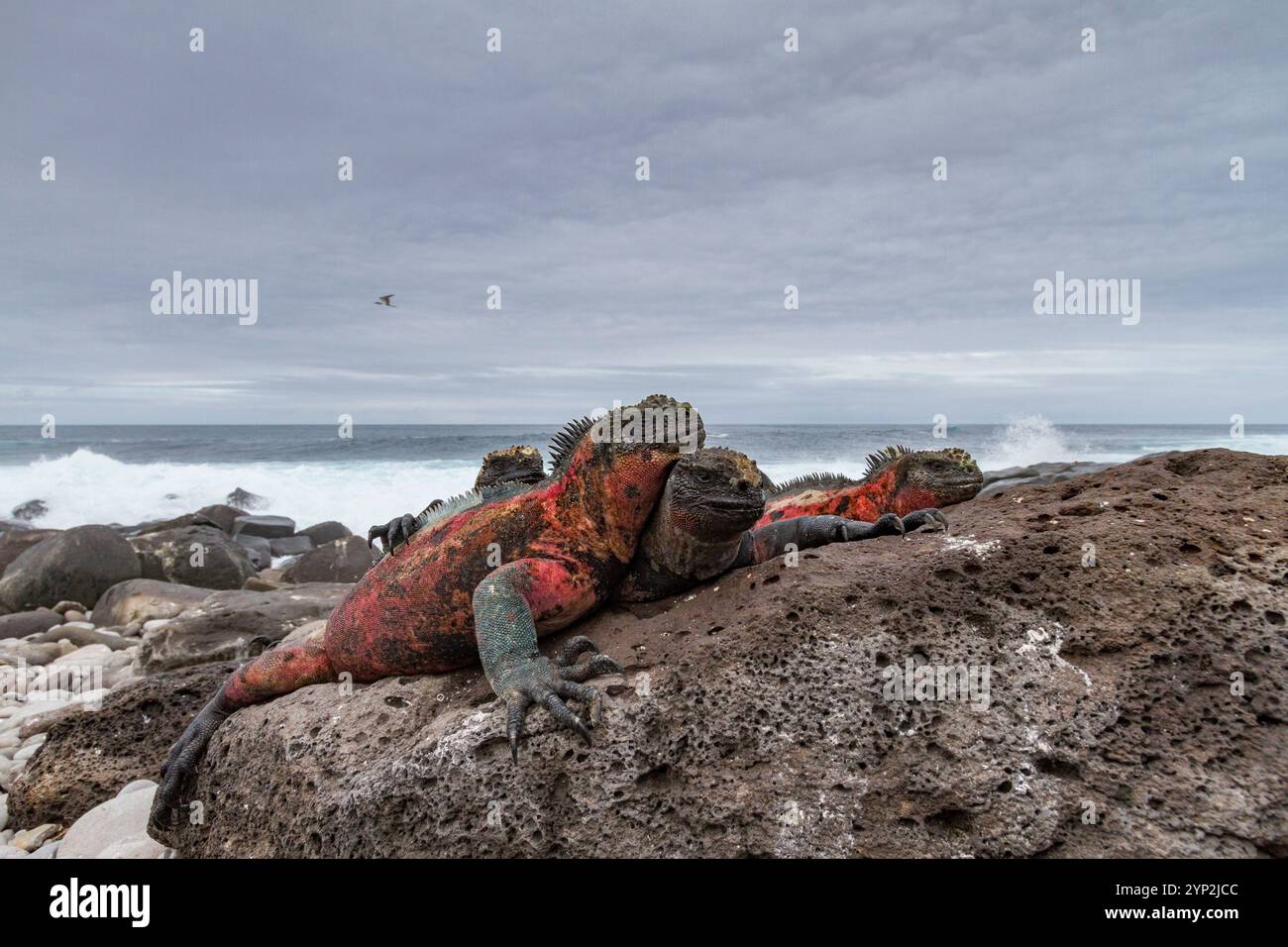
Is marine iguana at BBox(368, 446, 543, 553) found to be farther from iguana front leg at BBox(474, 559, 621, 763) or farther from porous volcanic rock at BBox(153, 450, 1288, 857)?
porous volcanic rock at BBox(153, 450, 1288, 857)

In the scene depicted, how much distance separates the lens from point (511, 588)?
3523 millimetres

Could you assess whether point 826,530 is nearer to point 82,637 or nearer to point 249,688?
point 249,688

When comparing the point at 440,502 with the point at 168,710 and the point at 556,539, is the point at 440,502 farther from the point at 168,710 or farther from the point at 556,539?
the point at 168,710

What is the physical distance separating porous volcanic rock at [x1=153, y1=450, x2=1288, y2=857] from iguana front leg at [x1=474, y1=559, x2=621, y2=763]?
3.4 inches

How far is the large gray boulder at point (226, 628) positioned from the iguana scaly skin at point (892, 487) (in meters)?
5.13

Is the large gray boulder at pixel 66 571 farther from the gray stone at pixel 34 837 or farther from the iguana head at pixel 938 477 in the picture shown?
the iguana head at pixel 938 477

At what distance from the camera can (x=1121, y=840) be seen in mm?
2727

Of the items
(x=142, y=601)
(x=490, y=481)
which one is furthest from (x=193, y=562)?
(x=490, y=481)

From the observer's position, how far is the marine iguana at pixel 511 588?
3.40 m

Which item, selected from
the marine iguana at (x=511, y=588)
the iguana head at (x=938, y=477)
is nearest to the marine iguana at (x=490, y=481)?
the marine iguana at (x=511, y=588)

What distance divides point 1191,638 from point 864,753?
4.53 feet

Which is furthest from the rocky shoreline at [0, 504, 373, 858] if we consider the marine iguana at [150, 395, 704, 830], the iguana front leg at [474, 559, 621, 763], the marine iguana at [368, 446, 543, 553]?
the iguana front leg at [474, 559, 621, 763]

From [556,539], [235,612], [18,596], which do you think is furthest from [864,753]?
[18,596]
